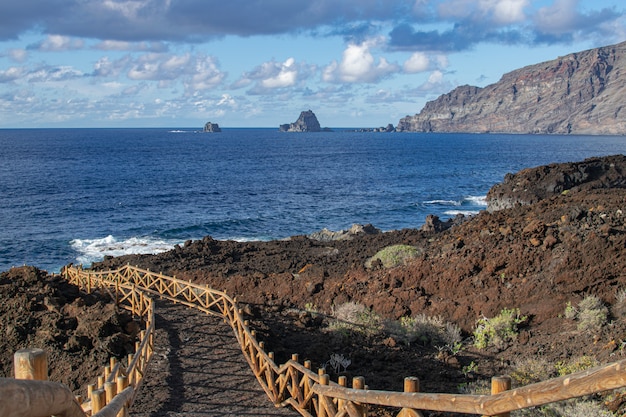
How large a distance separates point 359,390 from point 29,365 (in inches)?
162

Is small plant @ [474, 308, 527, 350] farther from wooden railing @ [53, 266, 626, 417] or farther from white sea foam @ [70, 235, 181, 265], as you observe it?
white sea foam @ [70, 235, 181, 265]

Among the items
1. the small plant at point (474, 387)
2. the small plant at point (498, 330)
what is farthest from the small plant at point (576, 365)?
the small plant at point (498, 330)

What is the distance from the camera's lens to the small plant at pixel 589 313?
14125 millimetres

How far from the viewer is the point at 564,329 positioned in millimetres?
14664

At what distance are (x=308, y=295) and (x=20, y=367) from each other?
16943 mm

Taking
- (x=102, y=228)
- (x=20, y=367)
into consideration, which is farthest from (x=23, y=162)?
(x=20, y=367)

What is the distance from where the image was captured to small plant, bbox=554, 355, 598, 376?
12492 millimetres

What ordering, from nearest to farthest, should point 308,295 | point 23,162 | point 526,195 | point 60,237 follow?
point 308,295
point 526,195
point 60,237
point 23,162

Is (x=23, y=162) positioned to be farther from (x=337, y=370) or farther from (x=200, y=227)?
(x=337, y=370)

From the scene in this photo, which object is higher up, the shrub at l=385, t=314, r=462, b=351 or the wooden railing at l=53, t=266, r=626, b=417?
the wooden railing at l=53, t=266, r=626, b=417

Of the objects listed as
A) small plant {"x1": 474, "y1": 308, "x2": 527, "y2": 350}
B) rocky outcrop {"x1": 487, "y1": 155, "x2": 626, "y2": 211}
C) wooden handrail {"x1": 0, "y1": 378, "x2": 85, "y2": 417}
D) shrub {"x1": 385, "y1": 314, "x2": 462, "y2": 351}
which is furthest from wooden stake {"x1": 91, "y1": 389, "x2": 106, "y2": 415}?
rocky outcrop {"x1": 487, "y1": 155, "x2": 626, "y2": 211}

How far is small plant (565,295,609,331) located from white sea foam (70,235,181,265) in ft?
92.3

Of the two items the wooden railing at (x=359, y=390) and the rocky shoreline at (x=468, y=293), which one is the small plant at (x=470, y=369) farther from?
the wooden railing at (x=359, y=390)

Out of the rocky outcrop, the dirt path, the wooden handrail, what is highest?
the wooden handrail
